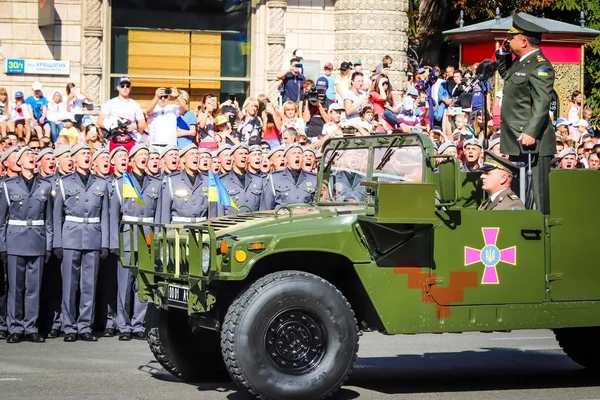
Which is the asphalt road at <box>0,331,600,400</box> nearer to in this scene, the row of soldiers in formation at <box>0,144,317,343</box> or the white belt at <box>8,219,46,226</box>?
the row of soldiers in formation at <box>0,144,317,343</box>

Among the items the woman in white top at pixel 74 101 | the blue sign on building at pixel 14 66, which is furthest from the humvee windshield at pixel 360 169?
the blue sign on building at pixel 14 66

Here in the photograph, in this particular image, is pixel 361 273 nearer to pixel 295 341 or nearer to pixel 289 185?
pixel 295 341

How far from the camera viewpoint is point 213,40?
25.3m

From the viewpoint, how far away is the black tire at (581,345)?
36.2ft

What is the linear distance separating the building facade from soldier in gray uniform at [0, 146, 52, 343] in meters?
9.94

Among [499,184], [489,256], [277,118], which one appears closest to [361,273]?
[489,256]

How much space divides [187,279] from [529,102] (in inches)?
121

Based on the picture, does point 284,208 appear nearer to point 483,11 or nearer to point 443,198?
point 443,198

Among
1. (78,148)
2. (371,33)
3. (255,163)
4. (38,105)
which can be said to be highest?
(371,33)

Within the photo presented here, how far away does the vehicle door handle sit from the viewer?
9828 mm

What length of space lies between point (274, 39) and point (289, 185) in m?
10.4

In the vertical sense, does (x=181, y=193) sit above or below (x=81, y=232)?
above

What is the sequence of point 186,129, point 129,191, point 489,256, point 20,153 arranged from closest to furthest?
1. point 489,256
2. point 129,191
3. point 20,153
4. point 186,129

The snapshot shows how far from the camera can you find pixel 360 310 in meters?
9.69
